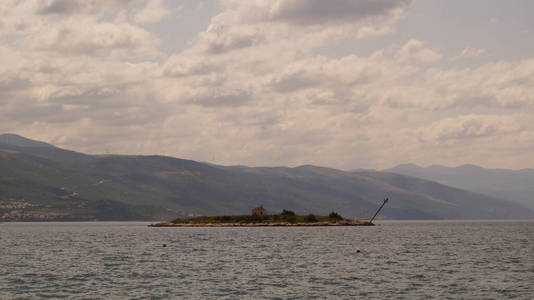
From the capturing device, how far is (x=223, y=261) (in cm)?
11050

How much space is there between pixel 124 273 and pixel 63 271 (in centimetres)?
1018

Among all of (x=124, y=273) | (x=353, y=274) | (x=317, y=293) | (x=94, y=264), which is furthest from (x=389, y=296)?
(x=94, y=264)

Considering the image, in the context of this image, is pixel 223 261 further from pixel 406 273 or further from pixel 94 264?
pixel 406 273

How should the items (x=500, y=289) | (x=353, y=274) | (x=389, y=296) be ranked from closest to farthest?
(x=389, y=296)
(x=500, y=289)
(x=353, y=274)

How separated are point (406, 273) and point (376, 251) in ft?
142

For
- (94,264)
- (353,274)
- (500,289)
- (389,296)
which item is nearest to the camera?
(389,296)

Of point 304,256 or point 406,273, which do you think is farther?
point 304,256

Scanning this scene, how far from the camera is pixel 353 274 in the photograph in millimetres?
88375

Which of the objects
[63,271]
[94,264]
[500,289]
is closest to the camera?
[500,289]

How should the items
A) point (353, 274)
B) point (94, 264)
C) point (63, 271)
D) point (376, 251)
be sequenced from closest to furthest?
1. point (353, 274)
2. point (63, 271)
3. point (94, 264)
4. point (376, 251)

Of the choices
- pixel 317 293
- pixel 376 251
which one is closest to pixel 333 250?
pixel 376 251

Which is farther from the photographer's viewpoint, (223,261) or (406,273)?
(223,261)

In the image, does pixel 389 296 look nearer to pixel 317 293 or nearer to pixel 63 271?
pixel 317 293

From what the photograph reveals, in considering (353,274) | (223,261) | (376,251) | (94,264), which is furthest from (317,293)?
(376,251)
